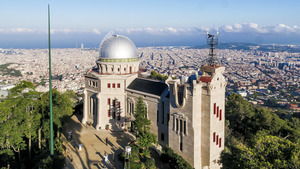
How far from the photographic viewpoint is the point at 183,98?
2862cm

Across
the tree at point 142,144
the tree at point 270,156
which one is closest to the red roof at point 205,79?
the tree at point 142,144

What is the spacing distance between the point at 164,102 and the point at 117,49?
41.2ft

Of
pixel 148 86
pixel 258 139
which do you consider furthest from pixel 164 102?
pixel 258 139

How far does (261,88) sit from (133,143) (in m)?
96.8

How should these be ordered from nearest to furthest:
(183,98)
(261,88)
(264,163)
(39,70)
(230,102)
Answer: (264,163)
(183,98)
(230,102)
(261,88)
(39,70)

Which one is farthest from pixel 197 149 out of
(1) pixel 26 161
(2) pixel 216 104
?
(1) pixel 26 161

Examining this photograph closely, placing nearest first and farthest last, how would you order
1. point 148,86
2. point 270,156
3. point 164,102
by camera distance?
1. point 270,156
2. point 164,102
3. point 148,86

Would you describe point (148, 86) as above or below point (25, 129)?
above

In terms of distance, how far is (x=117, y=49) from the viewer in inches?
1566

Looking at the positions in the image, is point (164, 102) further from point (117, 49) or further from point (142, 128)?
point (117, 49)

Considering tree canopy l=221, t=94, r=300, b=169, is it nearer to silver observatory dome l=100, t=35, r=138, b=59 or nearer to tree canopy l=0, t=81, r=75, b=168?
tree canopy l=0, t=81, r=75, b=168

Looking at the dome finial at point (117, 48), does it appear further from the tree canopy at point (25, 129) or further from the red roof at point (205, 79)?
the red roof at point (205, 79)

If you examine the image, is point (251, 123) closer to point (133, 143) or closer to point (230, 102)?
point (230, 102)

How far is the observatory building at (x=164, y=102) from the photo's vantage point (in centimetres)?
2842
